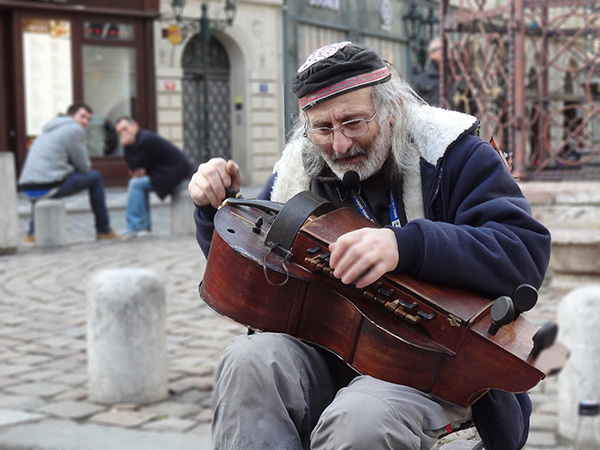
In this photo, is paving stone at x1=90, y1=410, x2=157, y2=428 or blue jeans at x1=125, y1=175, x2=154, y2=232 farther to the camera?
blue jeans at x1=125, y1=175, x2=154, y2=232

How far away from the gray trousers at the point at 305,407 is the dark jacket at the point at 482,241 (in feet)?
0.37

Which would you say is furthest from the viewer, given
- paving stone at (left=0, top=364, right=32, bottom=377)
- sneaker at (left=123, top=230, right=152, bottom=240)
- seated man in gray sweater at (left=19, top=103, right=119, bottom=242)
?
sneaker at (left=123, top=230, right=152, bottom=240)

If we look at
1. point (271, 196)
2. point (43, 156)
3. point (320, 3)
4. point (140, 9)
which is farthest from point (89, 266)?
point (140, 9)

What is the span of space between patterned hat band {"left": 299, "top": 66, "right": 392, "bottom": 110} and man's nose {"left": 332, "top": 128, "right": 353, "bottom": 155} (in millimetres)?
95

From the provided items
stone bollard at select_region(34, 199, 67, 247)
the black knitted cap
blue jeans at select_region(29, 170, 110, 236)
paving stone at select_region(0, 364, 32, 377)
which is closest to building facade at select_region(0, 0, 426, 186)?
blue jeans at select_region(29, 170, 110, 236)

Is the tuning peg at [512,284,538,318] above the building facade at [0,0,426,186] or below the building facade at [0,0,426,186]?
below

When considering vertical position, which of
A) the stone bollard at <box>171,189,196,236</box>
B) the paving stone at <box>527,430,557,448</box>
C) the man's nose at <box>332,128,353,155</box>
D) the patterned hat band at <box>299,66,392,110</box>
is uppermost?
the patterned hat band at <box>299,66,392,110</box>

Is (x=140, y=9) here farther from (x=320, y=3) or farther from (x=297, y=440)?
(x=297, y=440)

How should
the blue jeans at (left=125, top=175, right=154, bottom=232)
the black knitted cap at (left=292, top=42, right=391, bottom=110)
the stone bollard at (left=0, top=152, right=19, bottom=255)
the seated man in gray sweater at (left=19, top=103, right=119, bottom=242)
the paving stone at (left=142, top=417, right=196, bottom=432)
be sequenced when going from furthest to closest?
the blue jeans at (left=125, top=175, right=154, bottom=232), the seated man in gray sweater at (left=19, top=103, right=119, bottom=242), the stone bollard at (left=0, top=152, right=19, bottom=255), the paving stone at (left=142, top=417, right=196, bottom=432), the black knitted cap at (left=292, top=42, right=391, bottom=110)

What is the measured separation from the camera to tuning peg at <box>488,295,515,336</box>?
1815mm

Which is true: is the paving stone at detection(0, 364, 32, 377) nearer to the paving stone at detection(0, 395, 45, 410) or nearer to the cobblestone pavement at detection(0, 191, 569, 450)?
the cobblestone pavement at detection(0, 191, 569, 450)

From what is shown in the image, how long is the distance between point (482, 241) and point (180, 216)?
897 cm

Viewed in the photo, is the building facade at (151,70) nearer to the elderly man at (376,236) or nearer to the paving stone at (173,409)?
the paving stone at (173,409)

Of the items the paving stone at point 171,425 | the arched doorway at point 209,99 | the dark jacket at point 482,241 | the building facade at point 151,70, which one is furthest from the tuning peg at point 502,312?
the arched doorway at point 209,99
